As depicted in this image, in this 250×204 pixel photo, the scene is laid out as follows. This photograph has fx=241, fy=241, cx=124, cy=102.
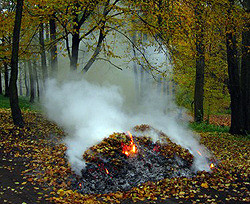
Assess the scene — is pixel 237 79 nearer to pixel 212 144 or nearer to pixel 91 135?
pixel 212 144

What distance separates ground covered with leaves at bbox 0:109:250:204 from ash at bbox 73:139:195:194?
Answer: 24 cm

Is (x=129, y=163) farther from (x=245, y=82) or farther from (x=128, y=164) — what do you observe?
(x=245, y=82)

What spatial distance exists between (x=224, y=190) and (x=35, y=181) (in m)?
4.51

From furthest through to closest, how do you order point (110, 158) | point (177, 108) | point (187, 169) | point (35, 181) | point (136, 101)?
point (177, 108), point (136, 101), point (187, 169), point (110, 158), point (35, 181)

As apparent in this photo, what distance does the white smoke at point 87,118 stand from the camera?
24.3 ft

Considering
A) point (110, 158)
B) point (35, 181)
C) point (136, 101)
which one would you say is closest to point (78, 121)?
point (110, 158)

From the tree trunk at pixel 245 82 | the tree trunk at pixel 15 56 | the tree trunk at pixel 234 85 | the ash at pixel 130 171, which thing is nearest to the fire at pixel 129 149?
the ash at pixel 130 171

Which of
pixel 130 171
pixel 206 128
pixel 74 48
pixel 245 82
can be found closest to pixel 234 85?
pixel 245 82

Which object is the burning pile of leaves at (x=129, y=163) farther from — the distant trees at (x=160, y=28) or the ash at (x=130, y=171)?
the distant trees at (x=160, y=28)

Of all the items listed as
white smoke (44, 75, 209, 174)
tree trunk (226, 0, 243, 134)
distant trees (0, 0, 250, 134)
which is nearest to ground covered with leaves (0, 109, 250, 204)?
white smoke (44, 75, 209, 174)

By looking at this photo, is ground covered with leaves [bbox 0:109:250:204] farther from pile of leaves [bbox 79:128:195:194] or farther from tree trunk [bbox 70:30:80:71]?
tree trunk [bbox 70:30:80:71]

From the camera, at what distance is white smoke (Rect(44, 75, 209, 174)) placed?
7411mm

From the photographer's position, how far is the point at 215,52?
17188 millimetres

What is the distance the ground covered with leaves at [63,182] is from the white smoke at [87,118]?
509 millimetres
